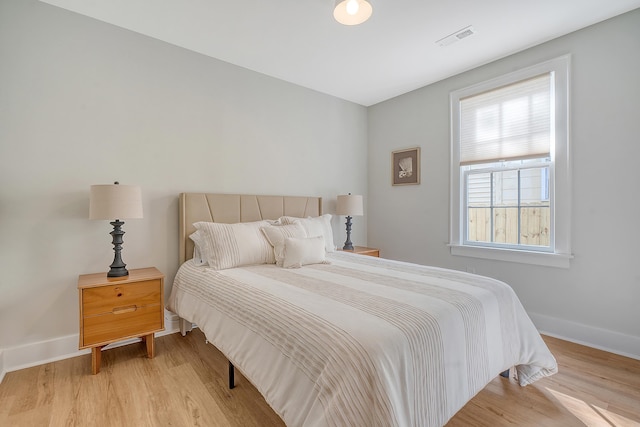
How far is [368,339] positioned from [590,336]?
2.52m

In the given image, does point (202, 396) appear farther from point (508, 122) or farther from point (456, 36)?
point (508, 122)

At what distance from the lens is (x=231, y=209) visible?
295 centimetres

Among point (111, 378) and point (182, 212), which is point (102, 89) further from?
point (111, 378)

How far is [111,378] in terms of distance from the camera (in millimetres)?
1977

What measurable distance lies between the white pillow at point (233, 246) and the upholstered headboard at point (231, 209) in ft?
0.64

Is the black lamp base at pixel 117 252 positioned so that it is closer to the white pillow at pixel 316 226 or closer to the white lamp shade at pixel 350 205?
the white pillow at pixel 316 226

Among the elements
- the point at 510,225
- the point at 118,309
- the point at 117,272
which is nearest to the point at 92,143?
the point at 117,272

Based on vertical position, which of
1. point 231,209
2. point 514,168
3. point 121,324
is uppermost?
point 514,168

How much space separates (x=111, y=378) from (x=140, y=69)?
2461mm

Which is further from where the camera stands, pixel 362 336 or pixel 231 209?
pixel 231 209

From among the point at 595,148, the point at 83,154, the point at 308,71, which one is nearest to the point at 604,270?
the point at 595,148

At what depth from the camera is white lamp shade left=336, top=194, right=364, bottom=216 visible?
366cm

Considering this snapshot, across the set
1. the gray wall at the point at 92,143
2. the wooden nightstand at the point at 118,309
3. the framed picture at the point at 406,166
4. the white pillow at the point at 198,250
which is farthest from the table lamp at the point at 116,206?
the framed picture at the point at 406,166

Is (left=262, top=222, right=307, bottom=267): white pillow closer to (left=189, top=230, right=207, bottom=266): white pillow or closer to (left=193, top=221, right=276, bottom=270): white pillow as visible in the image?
(left=193, top=221, right=276, bottom=270): white pillow
